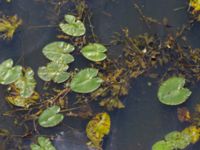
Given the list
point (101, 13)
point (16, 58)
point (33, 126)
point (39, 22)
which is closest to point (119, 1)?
point (101, 13)

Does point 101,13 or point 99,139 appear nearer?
point 99,139

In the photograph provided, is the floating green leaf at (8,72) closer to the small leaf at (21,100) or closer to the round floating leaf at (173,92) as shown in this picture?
the small leaf at (21,100)

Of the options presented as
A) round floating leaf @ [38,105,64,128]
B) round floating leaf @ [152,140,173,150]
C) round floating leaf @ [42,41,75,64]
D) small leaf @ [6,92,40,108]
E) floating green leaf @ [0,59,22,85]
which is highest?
round floating leaf @ [42,41,75,64]

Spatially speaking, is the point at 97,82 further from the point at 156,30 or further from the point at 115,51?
the point at 156,30

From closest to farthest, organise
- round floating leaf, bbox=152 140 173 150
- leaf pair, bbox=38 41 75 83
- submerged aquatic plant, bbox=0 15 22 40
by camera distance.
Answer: round floating leaf, bbox=152 140 173 150, leaf pair, bbox=38 41 75 83, submerged aquatic plant, bbox=0 15 22 40

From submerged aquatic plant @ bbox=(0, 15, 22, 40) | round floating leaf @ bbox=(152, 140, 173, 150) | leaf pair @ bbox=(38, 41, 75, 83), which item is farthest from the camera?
submerged aquatic plant @ bbox=(0, 15, 22, 40)

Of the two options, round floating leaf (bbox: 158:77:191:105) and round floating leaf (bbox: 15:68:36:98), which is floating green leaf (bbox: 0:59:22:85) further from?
round floating leaf (bbox: 158:77:191:105)

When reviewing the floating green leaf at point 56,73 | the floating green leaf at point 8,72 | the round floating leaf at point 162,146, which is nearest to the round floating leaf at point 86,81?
the floating green leaf at point 56,73

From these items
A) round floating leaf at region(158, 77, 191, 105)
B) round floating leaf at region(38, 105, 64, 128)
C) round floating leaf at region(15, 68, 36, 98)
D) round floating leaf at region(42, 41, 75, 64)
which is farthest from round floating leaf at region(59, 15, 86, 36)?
round floating leaf at region(158, 77, 191, 105)
